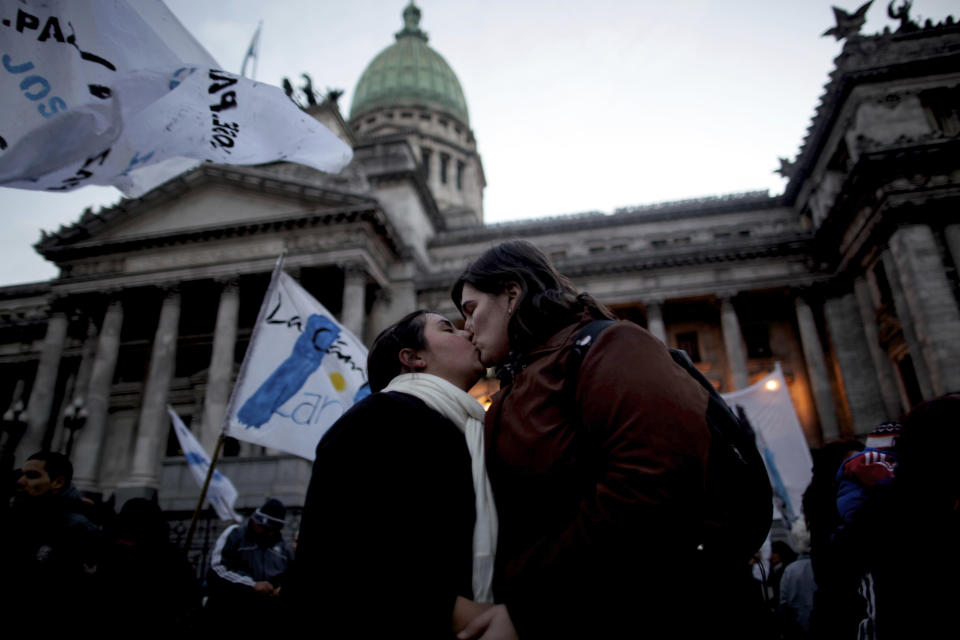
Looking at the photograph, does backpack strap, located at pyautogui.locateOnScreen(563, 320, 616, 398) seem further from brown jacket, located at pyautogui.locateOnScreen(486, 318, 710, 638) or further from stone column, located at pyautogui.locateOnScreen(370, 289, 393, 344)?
stone column, located at pyautogui.locateOnScreen(370, 289, 393, 344)

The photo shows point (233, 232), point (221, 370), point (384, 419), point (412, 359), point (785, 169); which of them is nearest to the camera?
point (384, 419)

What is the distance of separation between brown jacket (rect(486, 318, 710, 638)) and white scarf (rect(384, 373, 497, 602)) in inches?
1.7

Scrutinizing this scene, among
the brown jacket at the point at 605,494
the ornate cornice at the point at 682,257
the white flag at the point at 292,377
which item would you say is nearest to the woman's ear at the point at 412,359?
the brown jacket at the point at 605,494

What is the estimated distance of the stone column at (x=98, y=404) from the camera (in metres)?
23.2

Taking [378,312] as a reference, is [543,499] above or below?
below

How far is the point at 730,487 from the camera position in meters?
1.87

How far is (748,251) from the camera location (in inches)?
1046

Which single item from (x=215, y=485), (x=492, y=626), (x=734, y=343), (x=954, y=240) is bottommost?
(x=492, y=626)

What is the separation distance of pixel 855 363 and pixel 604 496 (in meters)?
27.5

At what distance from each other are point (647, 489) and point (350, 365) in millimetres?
8028

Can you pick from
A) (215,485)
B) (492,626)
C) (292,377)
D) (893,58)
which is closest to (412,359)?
(492,626)

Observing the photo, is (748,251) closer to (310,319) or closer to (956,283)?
(956,283)

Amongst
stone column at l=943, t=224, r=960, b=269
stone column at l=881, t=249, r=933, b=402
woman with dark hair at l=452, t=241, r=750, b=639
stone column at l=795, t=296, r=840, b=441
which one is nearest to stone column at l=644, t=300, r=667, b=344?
stone column at l=795, t=296, r=840, b=441

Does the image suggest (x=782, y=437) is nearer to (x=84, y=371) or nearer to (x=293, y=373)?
(x=293, y=373)
